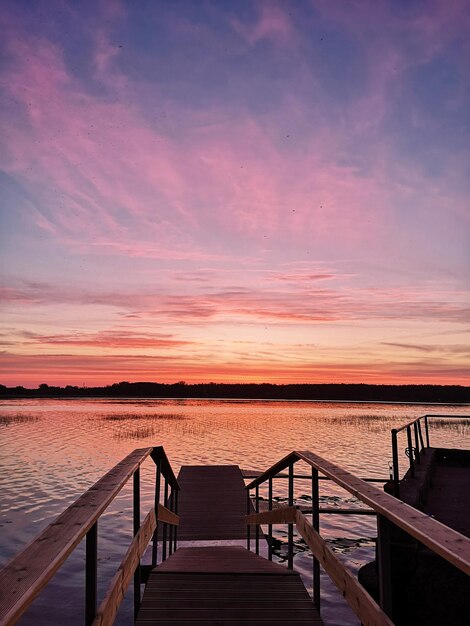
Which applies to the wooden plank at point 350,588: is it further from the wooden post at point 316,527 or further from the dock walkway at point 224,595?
the dock walkway at point 224,595

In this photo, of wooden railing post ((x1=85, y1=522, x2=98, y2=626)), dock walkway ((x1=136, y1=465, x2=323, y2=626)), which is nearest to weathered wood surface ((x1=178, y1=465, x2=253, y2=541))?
dock walkway ((x1=136, y1=465, x2=323, y2=626))

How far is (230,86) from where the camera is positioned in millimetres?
13812

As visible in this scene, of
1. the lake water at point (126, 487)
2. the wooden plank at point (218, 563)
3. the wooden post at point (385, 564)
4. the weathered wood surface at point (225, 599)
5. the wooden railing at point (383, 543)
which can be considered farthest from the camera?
the lake water at point (126, 487)

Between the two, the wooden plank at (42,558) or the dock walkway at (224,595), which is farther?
the dock walkway at (224,595)

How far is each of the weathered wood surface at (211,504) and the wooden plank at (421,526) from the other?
31.2 ft

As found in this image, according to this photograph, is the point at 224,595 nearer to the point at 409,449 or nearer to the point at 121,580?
the point at 121,580

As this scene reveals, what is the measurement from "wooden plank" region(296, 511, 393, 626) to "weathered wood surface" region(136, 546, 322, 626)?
591 mm

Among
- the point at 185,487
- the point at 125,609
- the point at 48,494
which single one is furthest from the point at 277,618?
the point at 48,494

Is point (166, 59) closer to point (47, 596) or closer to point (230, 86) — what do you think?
point (230, 86)

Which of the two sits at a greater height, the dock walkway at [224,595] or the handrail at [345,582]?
the handrail at [345,582]

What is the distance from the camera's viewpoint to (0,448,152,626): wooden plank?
59.2 inches

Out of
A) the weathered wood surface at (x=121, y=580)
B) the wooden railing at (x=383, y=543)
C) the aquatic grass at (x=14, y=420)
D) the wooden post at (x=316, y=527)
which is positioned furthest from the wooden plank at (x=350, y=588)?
the aquatic grass at (x=14, y=420)

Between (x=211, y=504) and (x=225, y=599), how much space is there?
10.4 m

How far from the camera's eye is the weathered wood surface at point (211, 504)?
40.1 feet
